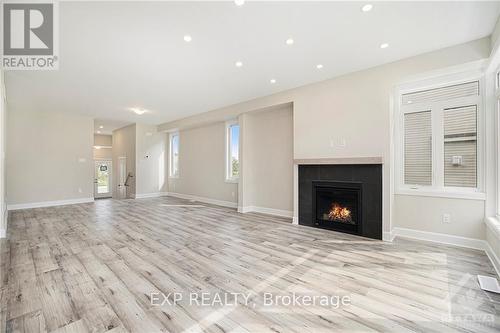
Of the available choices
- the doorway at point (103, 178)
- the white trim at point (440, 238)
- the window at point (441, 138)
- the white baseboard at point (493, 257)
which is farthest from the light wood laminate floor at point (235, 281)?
the doorway at point (103, 178)

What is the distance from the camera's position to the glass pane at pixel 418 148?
3.72m

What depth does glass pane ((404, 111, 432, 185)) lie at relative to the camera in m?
3.72

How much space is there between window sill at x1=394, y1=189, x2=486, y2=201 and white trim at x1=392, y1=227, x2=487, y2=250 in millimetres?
600

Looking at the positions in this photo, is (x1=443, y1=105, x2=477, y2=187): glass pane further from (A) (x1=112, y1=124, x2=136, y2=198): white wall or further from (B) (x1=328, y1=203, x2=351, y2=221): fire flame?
(A) (x1=112, y1=124, x2=136, y2=198): white wall

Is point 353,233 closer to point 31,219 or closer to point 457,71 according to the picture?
point 457,71

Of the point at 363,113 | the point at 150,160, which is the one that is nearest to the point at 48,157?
the point at 150,160

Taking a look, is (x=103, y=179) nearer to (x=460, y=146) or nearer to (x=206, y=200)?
(x=206, y=200)

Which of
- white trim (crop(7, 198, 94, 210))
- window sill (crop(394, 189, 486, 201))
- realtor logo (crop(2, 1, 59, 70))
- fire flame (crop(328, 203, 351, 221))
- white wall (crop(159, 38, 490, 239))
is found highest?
realtor logo (crop(2, 1, 59, 70))

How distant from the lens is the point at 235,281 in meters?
2.40

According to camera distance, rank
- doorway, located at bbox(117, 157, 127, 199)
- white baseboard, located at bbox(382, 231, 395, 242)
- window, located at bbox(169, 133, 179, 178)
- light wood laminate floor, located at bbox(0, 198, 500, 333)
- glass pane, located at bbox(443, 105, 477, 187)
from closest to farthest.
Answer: light wood laminate floor, located at bbox(0, 198, 500, 333) → glass pane, located at bbox(443, 105, 477, 187) → white baseboard, located at bbox(382, 231, 395, 242) → window, located at bbox(169, 133, 179, 178) → doorway, located at bbox(117, 157, 127, 199)

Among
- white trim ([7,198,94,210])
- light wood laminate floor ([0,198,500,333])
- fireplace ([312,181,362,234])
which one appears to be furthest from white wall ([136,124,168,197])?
fireplace ([312,181,362,234])

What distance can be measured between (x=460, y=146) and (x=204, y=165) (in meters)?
6.64

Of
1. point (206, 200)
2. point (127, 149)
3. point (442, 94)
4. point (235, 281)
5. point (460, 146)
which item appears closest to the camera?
point (235, 281)

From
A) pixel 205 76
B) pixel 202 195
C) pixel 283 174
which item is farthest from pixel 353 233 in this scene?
pixel 202 195
